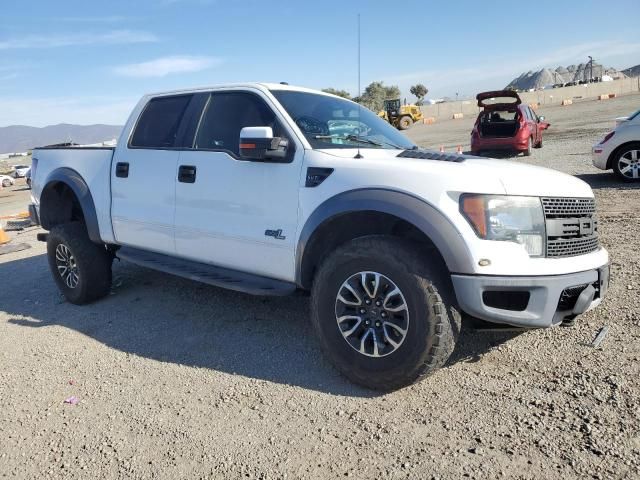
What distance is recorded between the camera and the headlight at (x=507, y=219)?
2797 mm

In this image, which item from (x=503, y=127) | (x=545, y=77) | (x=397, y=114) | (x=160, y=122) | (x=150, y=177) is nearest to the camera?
(x=150, y=177)

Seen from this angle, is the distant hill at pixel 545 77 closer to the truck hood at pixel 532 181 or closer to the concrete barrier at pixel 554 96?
the concrete barrier at pixel 554 96

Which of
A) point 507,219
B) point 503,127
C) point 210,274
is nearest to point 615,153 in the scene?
A: point 503,127

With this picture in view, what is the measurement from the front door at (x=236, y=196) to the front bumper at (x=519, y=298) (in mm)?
1219

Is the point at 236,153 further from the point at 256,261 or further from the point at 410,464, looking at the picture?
the point at 410,464

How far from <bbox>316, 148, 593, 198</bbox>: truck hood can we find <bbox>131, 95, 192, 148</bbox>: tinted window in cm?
183

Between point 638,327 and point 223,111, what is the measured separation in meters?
3.55

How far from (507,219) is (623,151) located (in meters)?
7.83

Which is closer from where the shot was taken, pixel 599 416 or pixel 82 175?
pixel 599 416

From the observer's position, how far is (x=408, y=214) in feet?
9.55

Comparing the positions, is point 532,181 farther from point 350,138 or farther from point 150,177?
point 150,177

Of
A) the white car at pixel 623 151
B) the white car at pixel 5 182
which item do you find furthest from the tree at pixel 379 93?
the white car at pixel 623 151

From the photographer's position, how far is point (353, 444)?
2643 mm

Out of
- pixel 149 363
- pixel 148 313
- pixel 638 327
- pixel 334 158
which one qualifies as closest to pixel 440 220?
pixel 334 158
